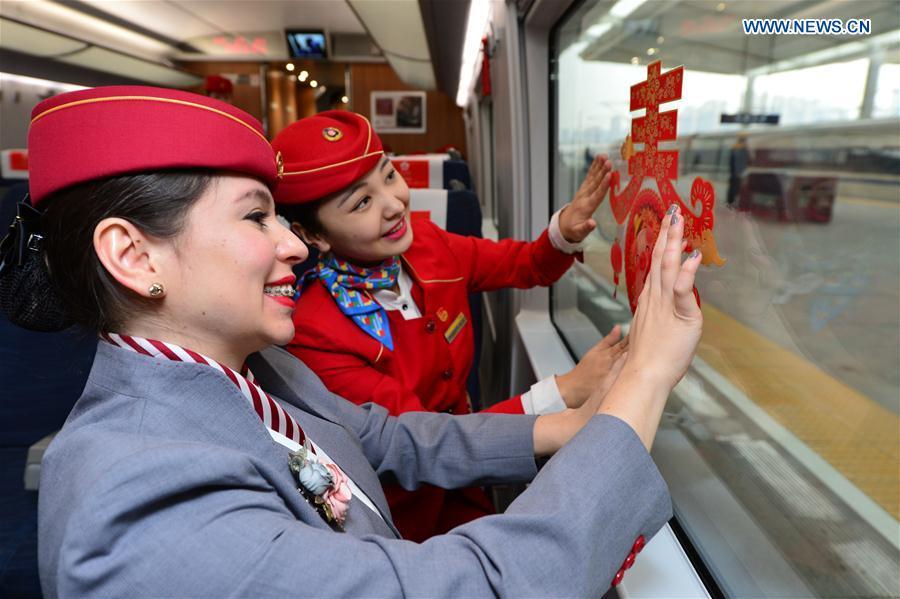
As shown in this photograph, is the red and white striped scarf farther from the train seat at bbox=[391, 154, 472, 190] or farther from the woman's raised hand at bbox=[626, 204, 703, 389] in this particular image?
the train seat at bbox=[391, 154, 472, 190]

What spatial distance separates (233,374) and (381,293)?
2.24ft

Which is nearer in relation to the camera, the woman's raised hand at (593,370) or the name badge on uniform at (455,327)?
the woman's raised hand at (593,370)

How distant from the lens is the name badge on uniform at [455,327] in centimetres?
159

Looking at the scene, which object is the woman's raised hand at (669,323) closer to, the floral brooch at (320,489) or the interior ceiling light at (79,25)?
the floral brooch at (320,489)

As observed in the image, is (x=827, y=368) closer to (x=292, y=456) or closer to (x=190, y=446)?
(x=292, y=456)

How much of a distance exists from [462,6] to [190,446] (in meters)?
2.59

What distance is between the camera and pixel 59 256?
0.81 meters

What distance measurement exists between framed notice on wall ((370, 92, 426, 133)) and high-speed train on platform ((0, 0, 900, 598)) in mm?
9060

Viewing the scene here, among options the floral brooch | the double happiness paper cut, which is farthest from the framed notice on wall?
the floral brooch

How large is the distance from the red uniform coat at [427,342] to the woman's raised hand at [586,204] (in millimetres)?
129

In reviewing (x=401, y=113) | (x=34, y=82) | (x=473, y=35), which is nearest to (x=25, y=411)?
(x=473, y=35)

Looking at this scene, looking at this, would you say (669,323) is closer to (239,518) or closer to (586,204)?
(239,518)

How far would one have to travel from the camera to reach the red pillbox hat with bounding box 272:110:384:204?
1.27 m

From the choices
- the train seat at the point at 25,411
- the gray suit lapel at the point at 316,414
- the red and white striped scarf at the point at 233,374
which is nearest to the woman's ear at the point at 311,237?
the gray suit lapel at the point at 316,414
